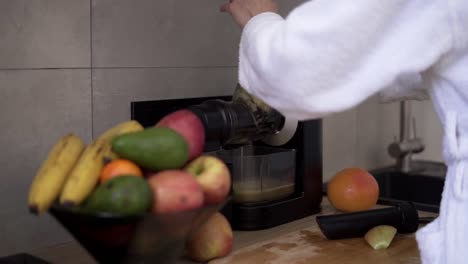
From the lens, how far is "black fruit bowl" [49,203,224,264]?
2.21 feet

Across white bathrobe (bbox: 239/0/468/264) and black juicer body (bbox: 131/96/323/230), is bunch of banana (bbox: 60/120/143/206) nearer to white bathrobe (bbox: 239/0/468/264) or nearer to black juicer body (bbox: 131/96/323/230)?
white bathrobe (bbox: 239/0/468/264)

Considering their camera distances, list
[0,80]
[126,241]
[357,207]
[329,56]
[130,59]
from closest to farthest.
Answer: [126,241]
[329,56]
[0,80]
[130,59]
[357,207]

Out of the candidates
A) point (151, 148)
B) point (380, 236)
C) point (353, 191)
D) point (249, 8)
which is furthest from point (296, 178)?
point (151, 148)

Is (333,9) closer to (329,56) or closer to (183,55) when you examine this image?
(329,56)

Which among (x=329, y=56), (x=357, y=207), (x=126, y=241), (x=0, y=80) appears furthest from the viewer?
(x=357, y=207)

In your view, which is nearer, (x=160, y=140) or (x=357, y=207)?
(x=160, y=140)

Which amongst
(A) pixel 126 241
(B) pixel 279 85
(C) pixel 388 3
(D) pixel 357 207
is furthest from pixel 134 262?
(D) pixel 357 207

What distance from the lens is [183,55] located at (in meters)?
1.29

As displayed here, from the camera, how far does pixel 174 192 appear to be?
703 millimetres

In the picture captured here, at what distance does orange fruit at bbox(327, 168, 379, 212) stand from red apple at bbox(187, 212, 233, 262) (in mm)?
396

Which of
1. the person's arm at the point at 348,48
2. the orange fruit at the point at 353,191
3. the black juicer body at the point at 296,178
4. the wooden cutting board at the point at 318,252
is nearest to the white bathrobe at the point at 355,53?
the person's arm at the point at 348,48

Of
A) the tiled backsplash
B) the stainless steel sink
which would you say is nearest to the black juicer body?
the tiled backsplash

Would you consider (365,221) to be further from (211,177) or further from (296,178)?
(211,177)

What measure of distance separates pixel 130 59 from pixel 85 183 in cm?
53
